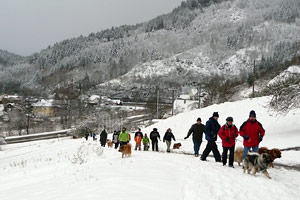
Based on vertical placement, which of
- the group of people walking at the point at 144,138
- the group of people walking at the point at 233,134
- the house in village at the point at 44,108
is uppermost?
the house in village at the point at 44,108

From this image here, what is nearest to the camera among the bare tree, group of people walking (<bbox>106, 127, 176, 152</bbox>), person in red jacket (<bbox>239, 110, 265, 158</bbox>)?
person in red jacket (<bbox>239, 110, 265, 158</bbox>)

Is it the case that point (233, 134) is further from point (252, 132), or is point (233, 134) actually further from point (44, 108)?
point (44, 108)

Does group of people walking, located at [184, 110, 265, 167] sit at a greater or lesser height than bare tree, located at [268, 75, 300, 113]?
lesser

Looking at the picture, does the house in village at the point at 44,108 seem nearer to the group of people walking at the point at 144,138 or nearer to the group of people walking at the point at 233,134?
the group of people walking at the point at 144,138

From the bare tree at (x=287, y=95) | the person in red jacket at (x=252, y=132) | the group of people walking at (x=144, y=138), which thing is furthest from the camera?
the bare tree at (x=287, y=95)

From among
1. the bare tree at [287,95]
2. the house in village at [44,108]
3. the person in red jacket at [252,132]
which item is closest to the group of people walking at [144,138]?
the bare tree at [287,95]

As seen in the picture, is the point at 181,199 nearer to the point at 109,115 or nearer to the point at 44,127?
the point at 109,115

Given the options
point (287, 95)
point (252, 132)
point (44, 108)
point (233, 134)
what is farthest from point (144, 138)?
point (44, 108)

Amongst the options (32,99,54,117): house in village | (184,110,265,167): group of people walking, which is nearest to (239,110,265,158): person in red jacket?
(184,110,265,167): group of people walking

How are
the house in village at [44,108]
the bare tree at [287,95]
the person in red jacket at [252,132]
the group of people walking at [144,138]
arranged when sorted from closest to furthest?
the person in red jacket at [252,132] < the group of people walking at [144,138] < the bare tree at [287,95] < the house in village at [44,108]

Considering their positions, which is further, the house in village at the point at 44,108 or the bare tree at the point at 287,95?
the house in village at the point at 44,108

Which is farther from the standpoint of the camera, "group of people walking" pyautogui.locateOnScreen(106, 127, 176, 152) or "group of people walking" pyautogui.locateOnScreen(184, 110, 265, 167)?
"group of people walking" pyautogui.locateOnScreen(106, 127, 176, 152)

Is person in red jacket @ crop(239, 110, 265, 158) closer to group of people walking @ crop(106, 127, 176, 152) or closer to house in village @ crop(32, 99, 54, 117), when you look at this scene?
group of people walking @ crop(106, 127, 176, 152)

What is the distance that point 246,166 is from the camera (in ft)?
25.0
